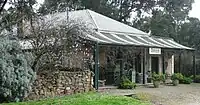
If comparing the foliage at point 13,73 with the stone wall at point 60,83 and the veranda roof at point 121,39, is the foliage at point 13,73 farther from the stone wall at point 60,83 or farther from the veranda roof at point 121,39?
the veranda roof at point 121,39

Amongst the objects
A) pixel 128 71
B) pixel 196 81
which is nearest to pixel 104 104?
pixel 128 71

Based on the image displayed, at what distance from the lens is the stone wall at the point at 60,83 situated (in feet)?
49.5

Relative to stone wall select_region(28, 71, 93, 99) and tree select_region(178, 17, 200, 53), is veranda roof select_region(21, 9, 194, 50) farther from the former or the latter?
tree select_region(178, 17, 200, 53)

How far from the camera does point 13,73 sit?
13453 mm

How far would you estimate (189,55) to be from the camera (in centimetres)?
3197

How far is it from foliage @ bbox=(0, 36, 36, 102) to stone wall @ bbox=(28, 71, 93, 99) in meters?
0.87

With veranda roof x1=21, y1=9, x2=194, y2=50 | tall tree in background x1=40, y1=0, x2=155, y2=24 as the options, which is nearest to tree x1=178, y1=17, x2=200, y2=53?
tall tree in background x1=40, y1=0, x2=155, y2=24

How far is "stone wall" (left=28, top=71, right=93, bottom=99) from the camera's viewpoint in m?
15.1

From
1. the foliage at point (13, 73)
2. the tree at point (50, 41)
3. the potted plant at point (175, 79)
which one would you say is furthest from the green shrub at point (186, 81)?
the foliage at point (13, 73)

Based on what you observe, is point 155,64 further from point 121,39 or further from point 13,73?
point 13,73

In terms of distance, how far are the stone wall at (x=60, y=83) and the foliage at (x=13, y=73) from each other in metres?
0.87

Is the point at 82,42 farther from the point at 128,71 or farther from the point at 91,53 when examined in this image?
the point at 128,71

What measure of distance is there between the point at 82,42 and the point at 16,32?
11.6 feet

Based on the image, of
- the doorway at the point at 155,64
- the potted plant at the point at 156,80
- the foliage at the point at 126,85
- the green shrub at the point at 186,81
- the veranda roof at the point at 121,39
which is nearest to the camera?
the veranda roof at the point at 121,39
